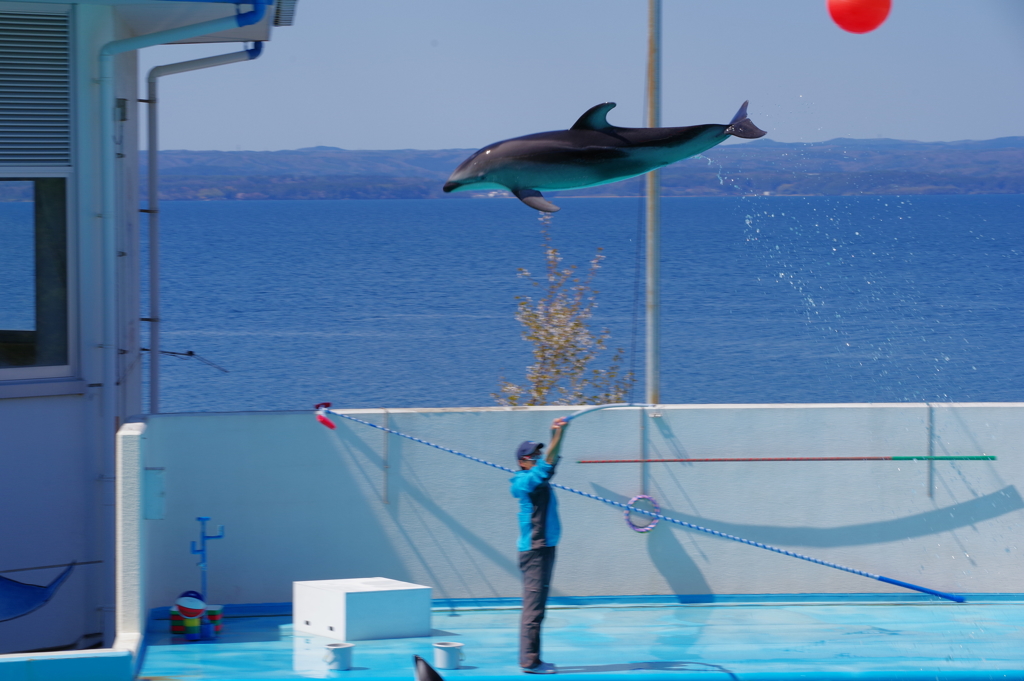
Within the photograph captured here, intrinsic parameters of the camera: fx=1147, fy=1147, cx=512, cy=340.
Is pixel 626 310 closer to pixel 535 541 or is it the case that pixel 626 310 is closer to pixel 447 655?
pixel 535 541

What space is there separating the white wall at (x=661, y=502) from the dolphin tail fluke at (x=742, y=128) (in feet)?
11.5

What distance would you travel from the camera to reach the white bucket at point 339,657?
7023 mm

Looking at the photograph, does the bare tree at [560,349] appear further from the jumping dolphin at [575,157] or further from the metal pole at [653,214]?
the jumping dolphin at [575,157]

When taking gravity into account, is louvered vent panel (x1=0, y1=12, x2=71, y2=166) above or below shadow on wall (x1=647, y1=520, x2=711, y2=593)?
above

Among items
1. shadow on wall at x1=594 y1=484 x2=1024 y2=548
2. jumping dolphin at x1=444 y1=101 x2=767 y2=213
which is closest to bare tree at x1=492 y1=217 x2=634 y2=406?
shadow on wall at x1=594 y1=484 x2=1024 y2=548

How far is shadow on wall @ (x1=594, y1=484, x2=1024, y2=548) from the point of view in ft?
28.2

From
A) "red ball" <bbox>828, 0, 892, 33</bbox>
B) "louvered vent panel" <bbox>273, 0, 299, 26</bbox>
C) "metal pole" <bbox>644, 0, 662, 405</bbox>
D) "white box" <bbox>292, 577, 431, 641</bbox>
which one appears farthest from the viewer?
"louvered vent panel" <bbox>273, 0, 299, 26</bbox>

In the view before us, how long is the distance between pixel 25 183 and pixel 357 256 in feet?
286

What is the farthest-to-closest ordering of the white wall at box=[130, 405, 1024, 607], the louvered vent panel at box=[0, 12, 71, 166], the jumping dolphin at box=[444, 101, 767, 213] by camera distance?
the white wall at box=[130, 405, 1024, 607], the louvered vent panel at box=[0, 12, 71, 166], the jumping dolphin at box=[444, 101, 767, 213]

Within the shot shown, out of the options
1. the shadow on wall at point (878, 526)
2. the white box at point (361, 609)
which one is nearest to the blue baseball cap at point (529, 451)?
the white box at point (361, 609)

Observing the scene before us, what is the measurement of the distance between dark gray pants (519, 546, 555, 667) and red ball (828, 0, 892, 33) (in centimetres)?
352

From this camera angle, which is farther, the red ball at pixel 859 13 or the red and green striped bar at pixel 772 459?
the red and green striped bar at pixel 772 459

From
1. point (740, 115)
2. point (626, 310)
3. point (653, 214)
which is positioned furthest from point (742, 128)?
point (626, 310)

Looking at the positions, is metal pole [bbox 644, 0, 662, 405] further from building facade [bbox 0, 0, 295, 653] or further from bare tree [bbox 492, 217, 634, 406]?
building facade [bbox 0, 0, 295, 653]
